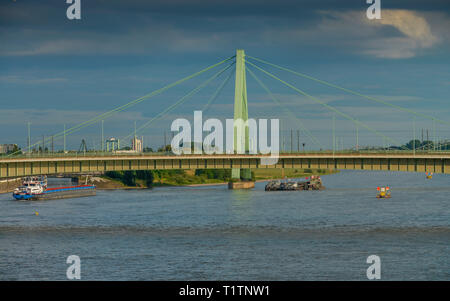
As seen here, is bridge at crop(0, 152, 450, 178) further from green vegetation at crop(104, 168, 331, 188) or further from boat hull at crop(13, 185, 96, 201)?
green vegetation at crop(104, 168, 331, 188)

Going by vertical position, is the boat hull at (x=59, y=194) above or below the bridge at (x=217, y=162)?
below

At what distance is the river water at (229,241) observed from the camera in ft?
149

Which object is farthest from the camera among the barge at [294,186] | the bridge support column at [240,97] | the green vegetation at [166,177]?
the green vegetation at [166,177]

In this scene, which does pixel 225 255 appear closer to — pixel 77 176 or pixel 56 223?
pixel 56 223

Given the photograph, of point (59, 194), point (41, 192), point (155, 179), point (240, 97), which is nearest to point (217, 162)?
point (240, 97)

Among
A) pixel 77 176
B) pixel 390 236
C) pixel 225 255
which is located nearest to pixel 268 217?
pixel 390 236

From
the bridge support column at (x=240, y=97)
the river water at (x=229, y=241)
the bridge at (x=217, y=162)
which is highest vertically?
the bridge support column at (x=240, y=97)

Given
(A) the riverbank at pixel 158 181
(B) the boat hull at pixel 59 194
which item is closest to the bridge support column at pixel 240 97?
(B) the boat hull at pixel 59 194

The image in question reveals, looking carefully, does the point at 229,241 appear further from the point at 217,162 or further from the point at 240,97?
the point at 240,97

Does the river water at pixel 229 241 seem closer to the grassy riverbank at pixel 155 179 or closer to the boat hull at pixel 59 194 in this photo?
the boat hull at pixel 59 194

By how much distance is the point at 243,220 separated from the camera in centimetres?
7619

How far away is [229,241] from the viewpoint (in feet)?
193

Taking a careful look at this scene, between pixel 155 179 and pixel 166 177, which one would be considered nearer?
pixel 155 179
